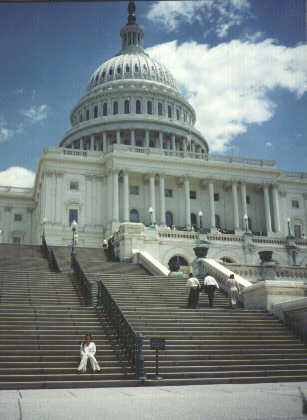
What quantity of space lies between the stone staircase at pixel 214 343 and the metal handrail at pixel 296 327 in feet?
0.99

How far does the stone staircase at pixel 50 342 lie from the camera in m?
14.1

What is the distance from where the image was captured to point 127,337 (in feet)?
52.9

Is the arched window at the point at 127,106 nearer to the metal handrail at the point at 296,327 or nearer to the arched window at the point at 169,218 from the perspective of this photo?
the arched window at the point at 169,218

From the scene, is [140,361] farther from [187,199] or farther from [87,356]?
[187,199]

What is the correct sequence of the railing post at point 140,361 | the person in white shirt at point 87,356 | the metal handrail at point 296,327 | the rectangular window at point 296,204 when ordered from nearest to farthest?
the railing post at point 140,361
the person in white shirt at point 87,356
the metal handrail at point 296,327
the rectangular window at point 296,204

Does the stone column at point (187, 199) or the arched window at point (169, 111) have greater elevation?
the arched window at point (169, 111)

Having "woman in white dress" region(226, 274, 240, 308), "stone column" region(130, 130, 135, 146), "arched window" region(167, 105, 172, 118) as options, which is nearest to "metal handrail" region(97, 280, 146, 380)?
"woman in white dress" region(226, 274, 240, 308)

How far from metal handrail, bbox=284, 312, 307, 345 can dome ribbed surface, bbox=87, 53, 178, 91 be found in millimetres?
86202

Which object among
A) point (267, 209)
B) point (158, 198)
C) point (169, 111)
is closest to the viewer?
point (158, 198)

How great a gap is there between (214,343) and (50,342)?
5566 mm

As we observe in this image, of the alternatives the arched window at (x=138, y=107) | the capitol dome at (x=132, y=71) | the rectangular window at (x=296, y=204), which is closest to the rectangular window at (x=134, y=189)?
the rectangular window at (x=296, y=204)

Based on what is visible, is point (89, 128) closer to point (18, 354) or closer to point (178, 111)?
point (178, 111)

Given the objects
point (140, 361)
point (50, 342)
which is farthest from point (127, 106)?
point (140, 361)

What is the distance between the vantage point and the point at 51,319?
1825 cm
